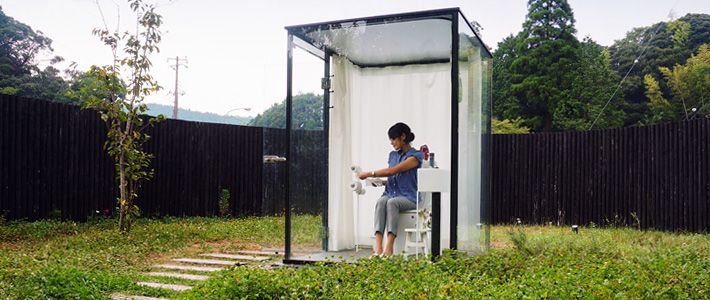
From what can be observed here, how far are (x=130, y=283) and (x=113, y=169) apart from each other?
17.0 feet

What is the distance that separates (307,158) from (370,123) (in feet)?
3.83

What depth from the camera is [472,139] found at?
243 inches

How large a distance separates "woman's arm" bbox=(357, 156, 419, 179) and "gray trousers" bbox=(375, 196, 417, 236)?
227mm

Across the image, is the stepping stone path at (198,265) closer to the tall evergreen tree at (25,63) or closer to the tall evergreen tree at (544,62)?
the tall evergreen tree at (25,63)

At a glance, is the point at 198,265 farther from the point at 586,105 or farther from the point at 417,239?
the point at 586,105

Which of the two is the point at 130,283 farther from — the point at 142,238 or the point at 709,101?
the point at 709,101

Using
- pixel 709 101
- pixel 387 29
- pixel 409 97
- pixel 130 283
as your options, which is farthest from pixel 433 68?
pixel 709 101

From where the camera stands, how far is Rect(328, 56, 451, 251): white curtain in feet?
21.3

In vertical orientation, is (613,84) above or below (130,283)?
above

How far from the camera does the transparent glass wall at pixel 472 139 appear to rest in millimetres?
5785

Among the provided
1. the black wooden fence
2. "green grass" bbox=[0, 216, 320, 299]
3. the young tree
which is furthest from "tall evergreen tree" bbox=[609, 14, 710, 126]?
the young tree

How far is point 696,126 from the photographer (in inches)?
344

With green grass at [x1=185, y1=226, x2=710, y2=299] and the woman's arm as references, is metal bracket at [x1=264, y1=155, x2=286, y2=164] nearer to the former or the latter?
the woman's arm

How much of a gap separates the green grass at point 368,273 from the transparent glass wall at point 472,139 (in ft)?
1.54
